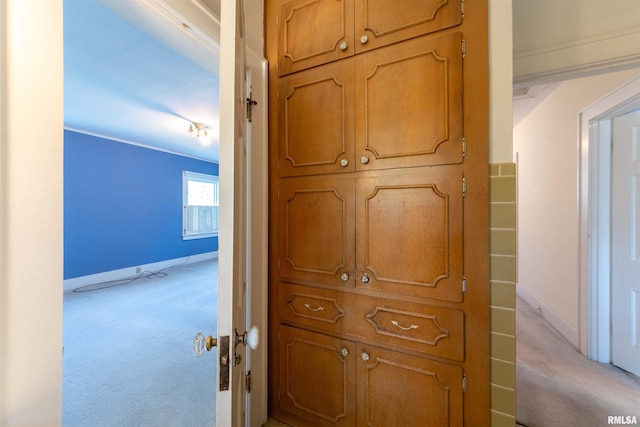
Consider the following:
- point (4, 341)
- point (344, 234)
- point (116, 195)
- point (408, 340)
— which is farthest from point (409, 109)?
point (116, 195)

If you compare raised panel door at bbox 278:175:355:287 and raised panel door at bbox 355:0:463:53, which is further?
raised panel door at bbox 278:175:355:287

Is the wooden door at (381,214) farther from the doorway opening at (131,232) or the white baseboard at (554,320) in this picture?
the white baseboard at (554,320)

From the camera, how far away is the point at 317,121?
126 cm

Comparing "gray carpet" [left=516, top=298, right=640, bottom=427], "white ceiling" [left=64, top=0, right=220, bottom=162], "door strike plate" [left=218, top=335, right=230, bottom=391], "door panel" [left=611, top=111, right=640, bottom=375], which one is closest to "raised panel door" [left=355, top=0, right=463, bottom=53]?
"white ceiling" [left=64, top=0, right=220, bottom=162]

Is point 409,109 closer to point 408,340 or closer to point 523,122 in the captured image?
point 408,340

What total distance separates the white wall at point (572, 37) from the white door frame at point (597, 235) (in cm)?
111

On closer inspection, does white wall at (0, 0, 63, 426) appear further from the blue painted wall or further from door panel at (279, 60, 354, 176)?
the blue painted wall

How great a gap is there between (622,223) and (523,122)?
2.23m

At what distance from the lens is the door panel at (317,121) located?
119 centimetres

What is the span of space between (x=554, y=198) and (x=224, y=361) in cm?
356

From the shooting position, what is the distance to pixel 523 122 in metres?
3.53

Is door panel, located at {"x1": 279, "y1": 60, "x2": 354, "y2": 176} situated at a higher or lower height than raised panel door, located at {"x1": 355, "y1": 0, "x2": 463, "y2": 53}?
lower

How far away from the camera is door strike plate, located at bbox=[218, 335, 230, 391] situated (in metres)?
0.62

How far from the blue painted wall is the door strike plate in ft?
15.3
